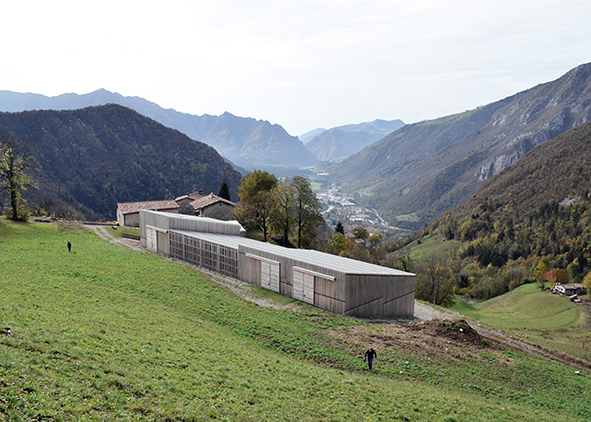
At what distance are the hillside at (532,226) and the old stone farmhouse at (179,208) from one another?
2916 inches

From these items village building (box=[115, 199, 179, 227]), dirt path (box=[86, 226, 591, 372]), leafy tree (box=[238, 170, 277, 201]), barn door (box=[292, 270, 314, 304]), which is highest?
leafy tree (box=[238, 170, 277, 201])

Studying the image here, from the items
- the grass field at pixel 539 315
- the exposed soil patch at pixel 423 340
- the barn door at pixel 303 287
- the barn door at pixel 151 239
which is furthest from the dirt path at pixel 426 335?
the barn door at pixel 151 239

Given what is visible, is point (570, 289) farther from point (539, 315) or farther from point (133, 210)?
point (133, 210)

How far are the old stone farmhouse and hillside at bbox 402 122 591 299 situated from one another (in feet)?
243

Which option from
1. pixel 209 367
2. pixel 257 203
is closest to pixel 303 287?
pixel 209 367

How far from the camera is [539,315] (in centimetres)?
6394

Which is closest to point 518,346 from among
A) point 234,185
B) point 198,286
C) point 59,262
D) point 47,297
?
point 198,286

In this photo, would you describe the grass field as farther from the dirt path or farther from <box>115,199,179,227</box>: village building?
<box>115,199,179,227</box>: village building

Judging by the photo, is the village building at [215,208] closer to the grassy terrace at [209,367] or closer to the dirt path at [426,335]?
the dirt path at [426,335]

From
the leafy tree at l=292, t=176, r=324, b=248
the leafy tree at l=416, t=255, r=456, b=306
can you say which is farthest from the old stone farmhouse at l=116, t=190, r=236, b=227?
the leafy tree at l=416, t=255, r=456, b=306

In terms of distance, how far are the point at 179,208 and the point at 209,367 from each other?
205ft

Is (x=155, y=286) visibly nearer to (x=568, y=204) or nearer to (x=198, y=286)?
(x=198, y=286)

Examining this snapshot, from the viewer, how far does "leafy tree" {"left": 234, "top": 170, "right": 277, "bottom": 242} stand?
200 ft

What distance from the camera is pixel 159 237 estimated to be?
50719 millimetres
